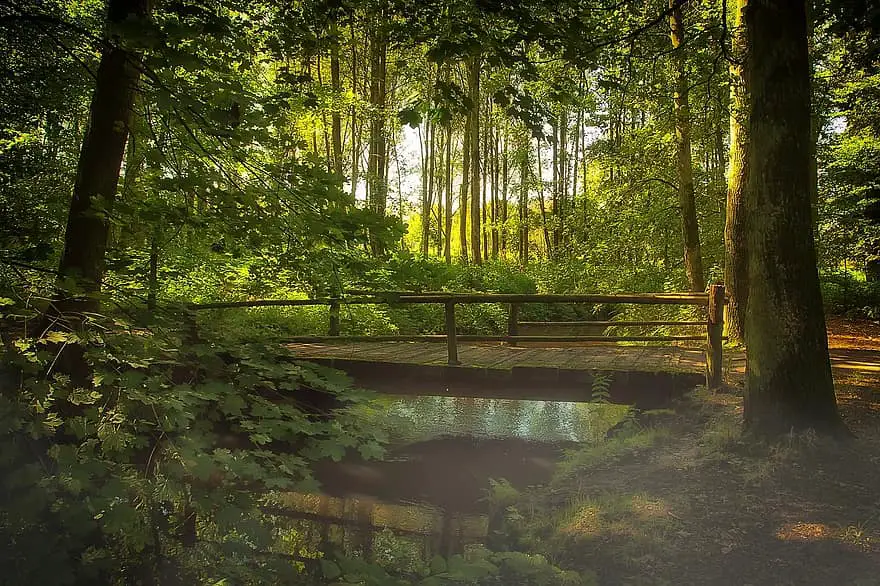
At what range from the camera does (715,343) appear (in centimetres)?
746

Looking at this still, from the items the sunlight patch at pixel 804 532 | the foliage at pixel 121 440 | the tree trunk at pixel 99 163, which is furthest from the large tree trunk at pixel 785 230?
the tree trunk at pixel 99 163

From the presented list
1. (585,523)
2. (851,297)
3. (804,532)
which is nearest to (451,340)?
(585,523)

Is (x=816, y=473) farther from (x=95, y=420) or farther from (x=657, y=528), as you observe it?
(x=95, y=420)

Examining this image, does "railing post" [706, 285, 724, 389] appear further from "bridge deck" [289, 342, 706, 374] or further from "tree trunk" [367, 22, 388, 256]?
"tree trunk" [367, 22, 388, 256]

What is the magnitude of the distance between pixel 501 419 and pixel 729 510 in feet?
21.1

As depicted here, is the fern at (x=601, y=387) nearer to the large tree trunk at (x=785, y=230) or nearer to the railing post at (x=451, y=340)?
the railing post at (x=451, y=340)

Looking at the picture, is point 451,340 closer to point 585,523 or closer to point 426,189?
point 585,523

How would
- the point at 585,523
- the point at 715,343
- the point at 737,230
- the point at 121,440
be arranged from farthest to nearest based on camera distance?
the point at 737,230
the point at 715,343
the point at 585,523
the point at 121,440

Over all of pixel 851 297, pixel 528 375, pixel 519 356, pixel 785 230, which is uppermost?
pixel 785 230

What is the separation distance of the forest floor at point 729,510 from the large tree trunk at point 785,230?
0.36 meters

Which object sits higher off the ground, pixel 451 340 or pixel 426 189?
pixel 426 189

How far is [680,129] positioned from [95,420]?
12939mm

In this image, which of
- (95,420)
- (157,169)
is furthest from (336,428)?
(157,169)

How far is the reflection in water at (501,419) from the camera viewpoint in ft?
31.9
